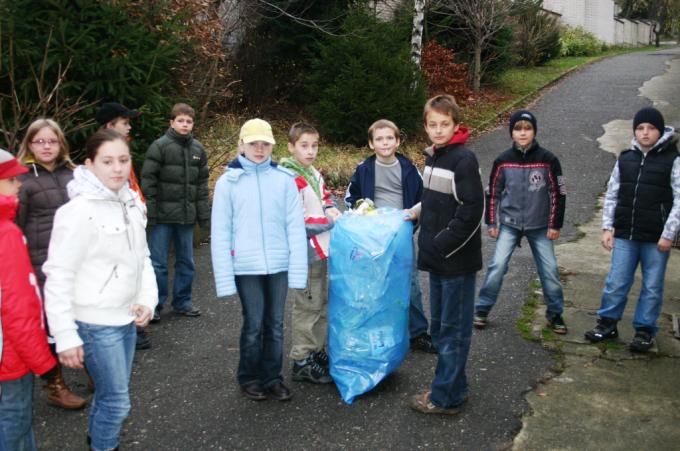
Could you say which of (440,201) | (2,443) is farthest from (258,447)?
(440,201)

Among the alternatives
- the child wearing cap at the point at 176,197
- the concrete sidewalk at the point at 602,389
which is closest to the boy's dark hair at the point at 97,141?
the child wearing cap at the point at 176,197

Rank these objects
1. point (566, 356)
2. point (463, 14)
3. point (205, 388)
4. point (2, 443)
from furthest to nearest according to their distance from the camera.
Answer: point (463, 14) < point (566, 356) < point (205, 388) < point (2, 443)

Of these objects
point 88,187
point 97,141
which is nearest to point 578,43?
point 97,141

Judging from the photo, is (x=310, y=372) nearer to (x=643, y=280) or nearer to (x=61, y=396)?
(x=61, y=396)

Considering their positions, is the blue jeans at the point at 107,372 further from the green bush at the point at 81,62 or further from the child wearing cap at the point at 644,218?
the green bush at the point at 81,62

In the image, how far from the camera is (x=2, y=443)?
294 cm

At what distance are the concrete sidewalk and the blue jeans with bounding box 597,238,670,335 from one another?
246 millimetres

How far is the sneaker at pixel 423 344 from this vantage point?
506 centimetres

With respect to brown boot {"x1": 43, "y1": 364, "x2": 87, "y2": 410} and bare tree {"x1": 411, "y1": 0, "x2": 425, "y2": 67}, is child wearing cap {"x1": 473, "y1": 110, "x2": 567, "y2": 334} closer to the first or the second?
brown boot {"x1": 43, "y1": 364, "x2": 87, "y2": 410}

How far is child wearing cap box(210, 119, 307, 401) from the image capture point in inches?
160

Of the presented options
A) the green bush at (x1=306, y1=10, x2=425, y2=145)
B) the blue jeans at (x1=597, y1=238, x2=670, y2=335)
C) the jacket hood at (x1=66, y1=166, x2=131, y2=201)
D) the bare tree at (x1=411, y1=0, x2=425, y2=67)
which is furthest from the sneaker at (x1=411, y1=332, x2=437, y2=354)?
the bare tree at (x1=411, y1=0, x2=425, y2=67)

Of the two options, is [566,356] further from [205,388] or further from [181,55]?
[181,55]

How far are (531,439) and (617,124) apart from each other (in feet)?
45.5

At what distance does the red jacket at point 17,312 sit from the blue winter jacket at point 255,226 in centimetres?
133
